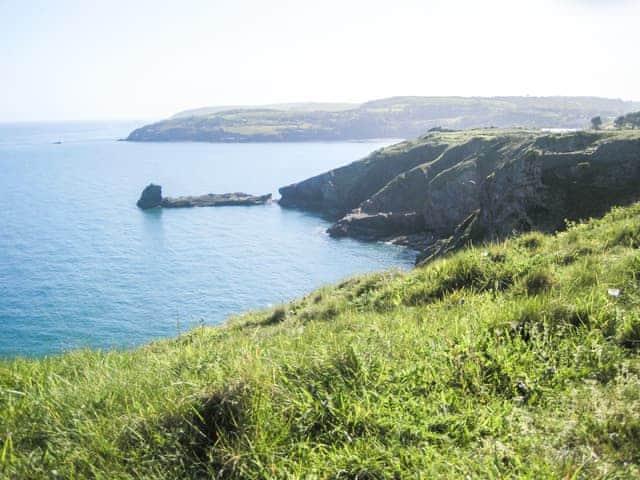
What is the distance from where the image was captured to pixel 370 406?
167 inches

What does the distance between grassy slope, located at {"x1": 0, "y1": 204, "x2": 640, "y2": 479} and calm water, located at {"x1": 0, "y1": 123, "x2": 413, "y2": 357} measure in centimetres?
409

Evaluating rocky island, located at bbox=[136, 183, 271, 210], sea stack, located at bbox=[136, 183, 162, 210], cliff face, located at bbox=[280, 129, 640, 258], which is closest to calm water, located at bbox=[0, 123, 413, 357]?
sea stack, located at bbox=[136, 183, 162, 210]

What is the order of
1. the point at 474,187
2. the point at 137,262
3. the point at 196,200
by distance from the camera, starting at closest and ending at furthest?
the point at 137,262
the point at 474,187
the point at 196,200

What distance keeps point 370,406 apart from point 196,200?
124 m

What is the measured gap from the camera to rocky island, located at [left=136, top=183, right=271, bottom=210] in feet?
386

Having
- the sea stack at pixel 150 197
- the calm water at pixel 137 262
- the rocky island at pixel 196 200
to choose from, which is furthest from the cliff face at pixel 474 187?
the sea stack at pixel 150 197

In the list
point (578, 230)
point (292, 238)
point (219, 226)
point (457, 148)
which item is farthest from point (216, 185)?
point (578, 230)

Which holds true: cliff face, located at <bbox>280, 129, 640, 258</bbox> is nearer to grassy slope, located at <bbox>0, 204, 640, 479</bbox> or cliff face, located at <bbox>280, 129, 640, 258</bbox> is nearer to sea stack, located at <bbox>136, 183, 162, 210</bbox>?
grassy slope, located at <bbox>0, 204, 640, 479</bbox>

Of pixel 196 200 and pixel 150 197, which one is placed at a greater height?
pixel 150 197

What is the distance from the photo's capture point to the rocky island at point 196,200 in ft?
386

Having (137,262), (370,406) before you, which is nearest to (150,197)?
(137,262)

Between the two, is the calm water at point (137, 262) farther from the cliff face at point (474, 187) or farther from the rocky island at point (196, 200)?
the cliff face at point (474, 187)

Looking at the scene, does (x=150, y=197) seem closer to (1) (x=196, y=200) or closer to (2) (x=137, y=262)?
(1) (x=196, y=200)

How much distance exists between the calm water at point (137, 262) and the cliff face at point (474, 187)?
10748 millimetres
